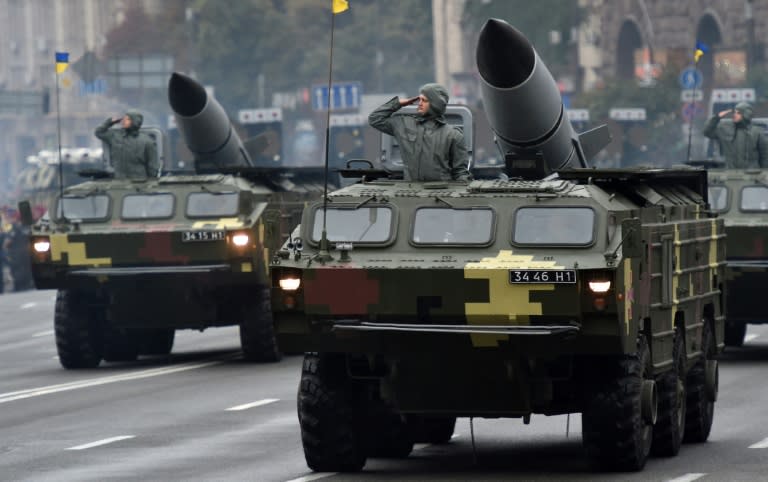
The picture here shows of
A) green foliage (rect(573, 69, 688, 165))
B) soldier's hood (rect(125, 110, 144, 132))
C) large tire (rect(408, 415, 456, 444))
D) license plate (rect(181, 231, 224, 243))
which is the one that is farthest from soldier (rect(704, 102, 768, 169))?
green foliage (rect(573, 69, 688, 165))

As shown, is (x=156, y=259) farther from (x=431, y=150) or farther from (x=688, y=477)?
(x=688, y=477)

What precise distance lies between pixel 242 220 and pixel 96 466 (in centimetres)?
967

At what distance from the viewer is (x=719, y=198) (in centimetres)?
2569

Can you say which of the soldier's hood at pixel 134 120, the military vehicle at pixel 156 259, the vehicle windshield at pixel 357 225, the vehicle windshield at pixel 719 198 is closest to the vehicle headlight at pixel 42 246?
the military vehicle at pixel 156 259

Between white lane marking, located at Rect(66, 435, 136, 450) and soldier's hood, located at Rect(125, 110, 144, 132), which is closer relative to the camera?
white lane marking, located at Rect(66, 435, 136, 450)

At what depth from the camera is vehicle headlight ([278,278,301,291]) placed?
48.8ft

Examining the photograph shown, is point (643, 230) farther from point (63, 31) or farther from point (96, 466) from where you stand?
point (63, 31)

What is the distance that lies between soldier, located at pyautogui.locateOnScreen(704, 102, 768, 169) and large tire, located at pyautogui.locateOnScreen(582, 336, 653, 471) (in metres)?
13.6

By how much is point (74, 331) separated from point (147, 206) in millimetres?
1646

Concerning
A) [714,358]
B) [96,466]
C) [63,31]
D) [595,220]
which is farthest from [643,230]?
[63,31]

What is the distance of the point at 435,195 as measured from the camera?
50.2ft

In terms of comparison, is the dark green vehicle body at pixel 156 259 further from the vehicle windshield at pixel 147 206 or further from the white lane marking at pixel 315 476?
the white lane marking at pixel 315 476

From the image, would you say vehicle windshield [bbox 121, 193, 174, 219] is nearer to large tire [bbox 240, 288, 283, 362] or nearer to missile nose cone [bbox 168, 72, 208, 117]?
large tire [bbox 240, 288, 283, 362]

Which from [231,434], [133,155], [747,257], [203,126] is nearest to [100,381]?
[133,155]
